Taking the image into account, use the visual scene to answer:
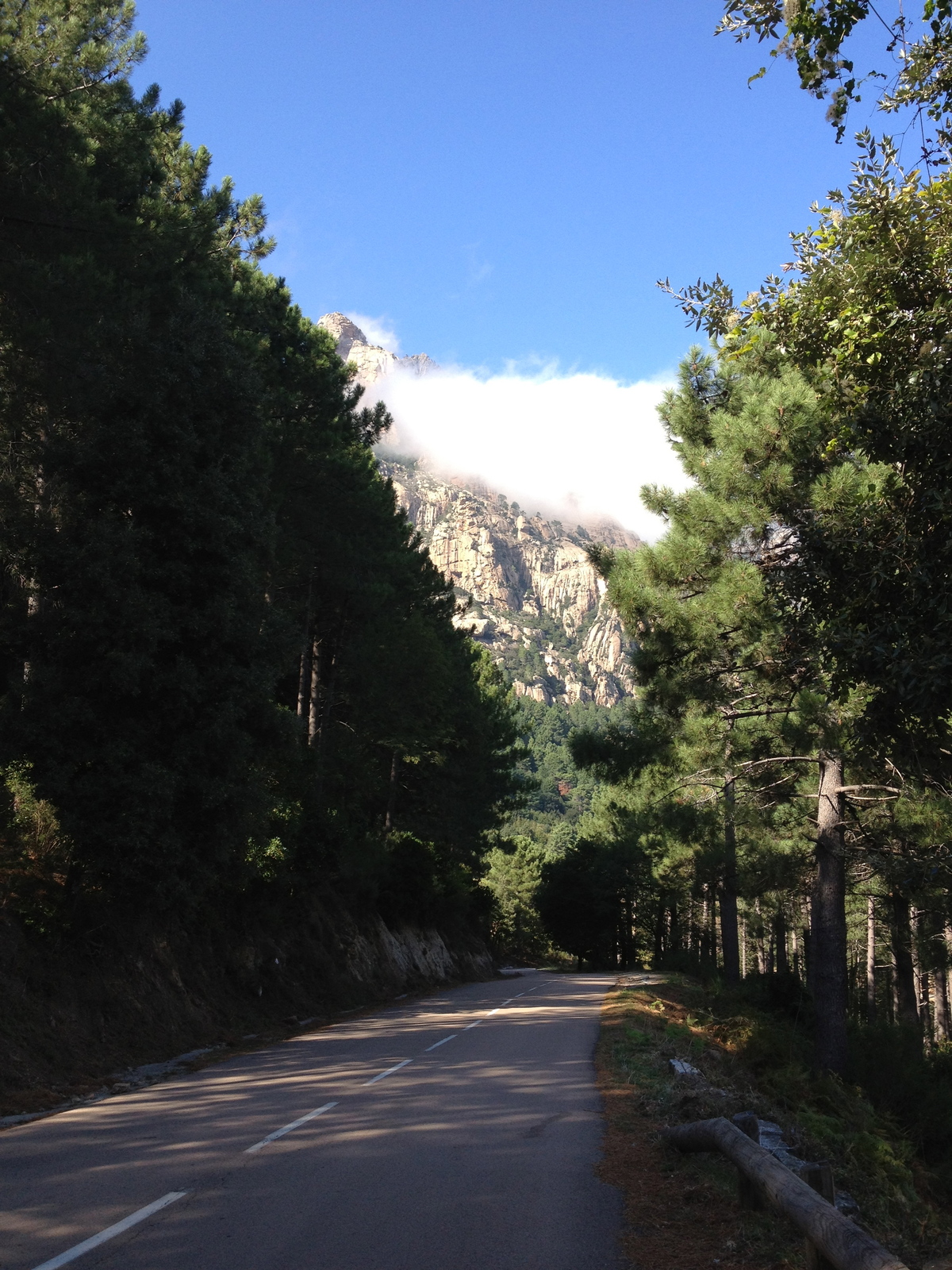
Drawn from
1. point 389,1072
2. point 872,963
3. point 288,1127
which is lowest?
point 872,963

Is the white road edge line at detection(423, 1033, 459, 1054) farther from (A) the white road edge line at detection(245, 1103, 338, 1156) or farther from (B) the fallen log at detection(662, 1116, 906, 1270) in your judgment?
(B) the fallen log at detection(662, 1116, 906, 1270)

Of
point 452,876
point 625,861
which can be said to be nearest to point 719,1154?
point 452,876

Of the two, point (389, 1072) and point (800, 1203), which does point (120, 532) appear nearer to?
point (389, 1072)

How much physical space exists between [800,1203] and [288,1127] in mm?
5411

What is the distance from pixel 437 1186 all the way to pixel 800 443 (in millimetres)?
11381

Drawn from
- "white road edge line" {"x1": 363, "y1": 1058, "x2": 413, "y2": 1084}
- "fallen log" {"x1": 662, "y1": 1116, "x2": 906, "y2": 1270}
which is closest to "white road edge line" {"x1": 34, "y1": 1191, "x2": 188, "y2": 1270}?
"fallen log" {"x1": 662, "y1": 1116, "x2": 906, "y2": 1270}

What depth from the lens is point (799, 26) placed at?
22.0 ft

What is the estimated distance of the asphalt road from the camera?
5.35 m

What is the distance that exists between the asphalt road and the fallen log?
0.84 m

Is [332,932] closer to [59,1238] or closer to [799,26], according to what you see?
[59,1238]

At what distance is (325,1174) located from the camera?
23.0 ft

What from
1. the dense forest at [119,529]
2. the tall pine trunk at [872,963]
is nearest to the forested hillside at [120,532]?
the dense forest at [119,529]

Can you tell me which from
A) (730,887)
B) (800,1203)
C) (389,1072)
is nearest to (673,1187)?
(800,1203)

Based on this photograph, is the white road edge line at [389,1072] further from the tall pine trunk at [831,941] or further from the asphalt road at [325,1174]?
the tall pine trunk at [831,941]
